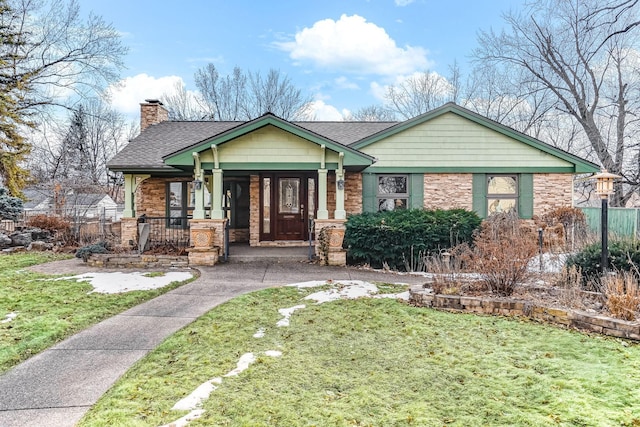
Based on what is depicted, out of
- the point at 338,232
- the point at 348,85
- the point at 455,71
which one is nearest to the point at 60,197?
the point at 338,232

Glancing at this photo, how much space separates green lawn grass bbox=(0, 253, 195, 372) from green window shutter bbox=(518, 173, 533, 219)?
10.7 m

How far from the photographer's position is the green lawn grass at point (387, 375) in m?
2.90

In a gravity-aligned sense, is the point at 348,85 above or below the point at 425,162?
above

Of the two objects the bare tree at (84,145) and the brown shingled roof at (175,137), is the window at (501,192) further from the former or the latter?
the bare tree at (84,145)

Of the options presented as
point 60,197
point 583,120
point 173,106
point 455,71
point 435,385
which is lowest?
point 435,385

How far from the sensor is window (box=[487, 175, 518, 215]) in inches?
490

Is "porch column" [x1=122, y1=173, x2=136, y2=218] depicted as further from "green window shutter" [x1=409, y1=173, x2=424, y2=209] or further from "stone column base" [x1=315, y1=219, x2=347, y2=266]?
"green window shutter" [x1=409, y1=173, x2=424, y2=209]

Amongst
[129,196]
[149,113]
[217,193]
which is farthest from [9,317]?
[149,113]

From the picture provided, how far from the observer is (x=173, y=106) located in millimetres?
30797

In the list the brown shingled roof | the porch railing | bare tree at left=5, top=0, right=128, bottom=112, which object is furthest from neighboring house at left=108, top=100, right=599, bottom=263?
bare tree at left=5, top=0, right=128, bottom=112

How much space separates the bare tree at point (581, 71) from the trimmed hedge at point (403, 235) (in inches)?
517

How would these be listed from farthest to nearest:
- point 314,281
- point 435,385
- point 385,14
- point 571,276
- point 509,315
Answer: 1. point 385,14
2. point 314,281
3. point 571,276
4. point 509,315
5. point 435,385

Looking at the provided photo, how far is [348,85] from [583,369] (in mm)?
28277

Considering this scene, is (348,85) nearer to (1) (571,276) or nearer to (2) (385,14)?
(2) (385,14)
